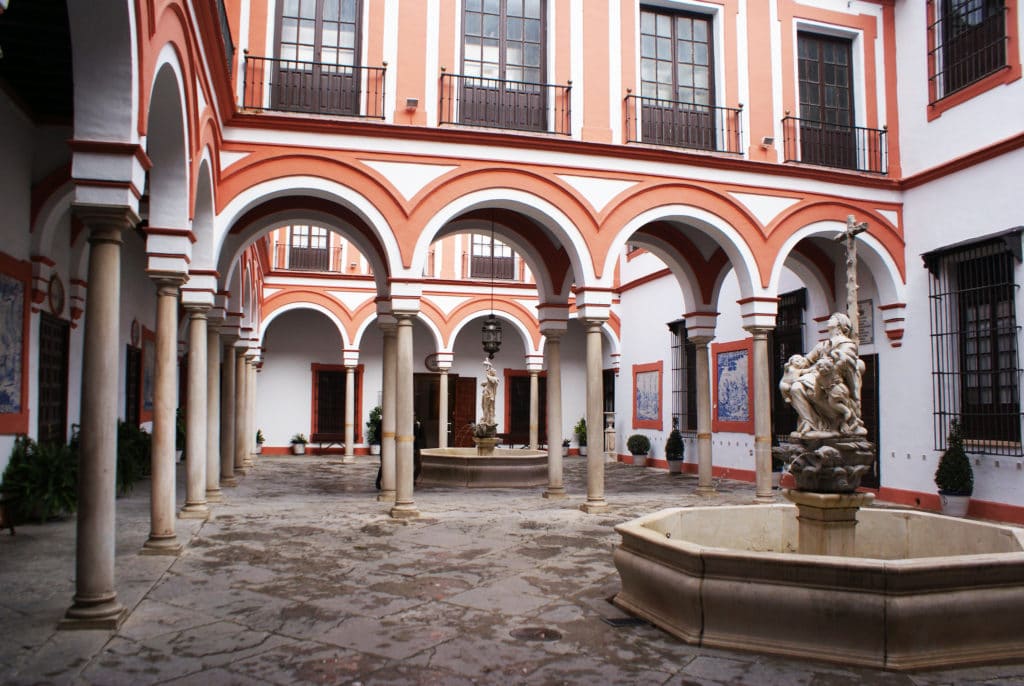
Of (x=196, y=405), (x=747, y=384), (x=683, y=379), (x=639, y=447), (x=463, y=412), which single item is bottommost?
(x=639, y=447)

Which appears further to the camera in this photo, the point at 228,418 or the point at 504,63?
the point at 228,418

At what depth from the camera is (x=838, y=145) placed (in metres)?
11.7

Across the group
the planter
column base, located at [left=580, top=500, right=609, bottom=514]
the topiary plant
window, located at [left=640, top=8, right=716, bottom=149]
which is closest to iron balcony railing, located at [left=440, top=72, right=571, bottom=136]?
window, located at [left=640, top=8, right=716, bottom=149]

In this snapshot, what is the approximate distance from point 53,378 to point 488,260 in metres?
12.8

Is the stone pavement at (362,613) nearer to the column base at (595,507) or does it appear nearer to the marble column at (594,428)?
the column base at (595,507)

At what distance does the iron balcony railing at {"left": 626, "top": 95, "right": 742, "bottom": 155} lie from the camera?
10.9 m

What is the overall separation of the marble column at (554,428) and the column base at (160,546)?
5.52m

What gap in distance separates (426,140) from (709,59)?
4488 mm

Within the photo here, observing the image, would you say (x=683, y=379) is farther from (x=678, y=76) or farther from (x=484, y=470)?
(x=678, y=76)

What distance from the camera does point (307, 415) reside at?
21.3 metres

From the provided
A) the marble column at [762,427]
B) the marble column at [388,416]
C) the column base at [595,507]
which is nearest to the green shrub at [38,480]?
the marble column at [388,416]

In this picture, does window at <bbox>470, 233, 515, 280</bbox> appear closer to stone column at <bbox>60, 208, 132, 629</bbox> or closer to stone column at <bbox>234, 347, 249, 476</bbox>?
Answer: stone column at <bbox>234, 347, 249, 476</bbox>

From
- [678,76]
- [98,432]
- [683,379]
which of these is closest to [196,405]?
[98,432]

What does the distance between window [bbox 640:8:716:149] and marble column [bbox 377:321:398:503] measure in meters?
4.49
